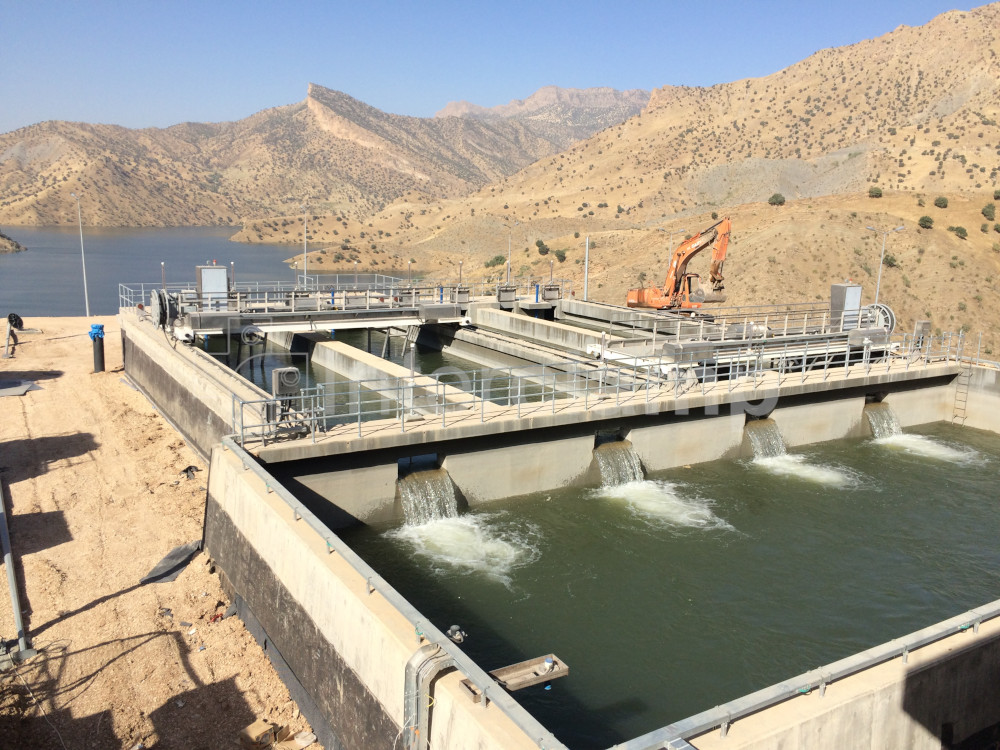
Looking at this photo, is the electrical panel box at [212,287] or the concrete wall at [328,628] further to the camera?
the electrical panel box at [212,287]

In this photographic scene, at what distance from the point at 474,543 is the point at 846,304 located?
61.7 ft

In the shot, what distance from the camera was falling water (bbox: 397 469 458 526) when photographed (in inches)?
647

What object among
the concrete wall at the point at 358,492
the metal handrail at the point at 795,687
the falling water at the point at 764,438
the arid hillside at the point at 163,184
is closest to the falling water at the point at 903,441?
the falling water at the point at 764,438

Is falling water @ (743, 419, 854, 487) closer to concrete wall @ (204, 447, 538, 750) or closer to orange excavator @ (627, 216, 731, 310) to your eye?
orange excavator @ (627, 216, 731, 310)

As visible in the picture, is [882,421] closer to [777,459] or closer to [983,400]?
[983,400]

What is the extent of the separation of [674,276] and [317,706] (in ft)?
81.9

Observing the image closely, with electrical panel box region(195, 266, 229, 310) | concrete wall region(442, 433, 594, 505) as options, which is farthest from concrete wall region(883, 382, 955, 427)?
electrical panel box region(195, 266, 229, 310)

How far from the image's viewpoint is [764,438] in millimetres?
21609

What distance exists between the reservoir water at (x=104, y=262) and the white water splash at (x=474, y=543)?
37.0 metres

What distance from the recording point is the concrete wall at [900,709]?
24.9 feet

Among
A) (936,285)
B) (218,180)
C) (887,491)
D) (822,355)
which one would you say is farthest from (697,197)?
(218,180)

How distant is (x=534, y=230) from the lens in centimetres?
9294

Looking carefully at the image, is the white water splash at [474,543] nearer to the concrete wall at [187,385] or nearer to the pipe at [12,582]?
the concrete wall at [187,385]

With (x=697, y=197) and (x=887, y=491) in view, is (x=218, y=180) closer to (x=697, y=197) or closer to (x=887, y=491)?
(x=697, y=197)
